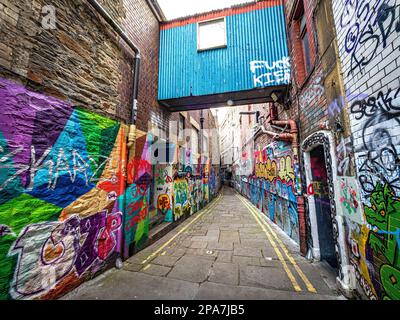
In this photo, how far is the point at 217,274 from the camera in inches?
140

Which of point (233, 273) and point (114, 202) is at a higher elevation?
point (114, 202)

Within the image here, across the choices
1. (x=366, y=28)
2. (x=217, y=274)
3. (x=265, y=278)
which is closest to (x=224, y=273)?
(x=217, y=274)

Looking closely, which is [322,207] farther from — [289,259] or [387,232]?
[387,232]

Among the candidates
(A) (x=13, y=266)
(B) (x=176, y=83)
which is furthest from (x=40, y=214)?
(B) (x=176, y=83)

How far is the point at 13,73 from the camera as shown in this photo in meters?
2.39

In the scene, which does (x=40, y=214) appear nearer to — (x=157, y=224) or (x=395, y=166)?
(x=157, y=224)

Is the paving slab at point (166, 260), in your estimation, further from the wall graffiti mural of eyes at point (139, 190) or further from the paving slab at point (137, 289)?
the wall graffiti mural of eyes at point (139, 190)

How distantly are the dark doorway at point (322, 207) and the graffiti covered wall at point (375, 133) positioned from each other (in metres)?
1.50

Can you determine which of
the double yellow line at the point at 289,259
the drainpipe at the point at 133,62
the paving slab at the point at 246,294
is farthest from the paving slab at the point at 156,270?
the drainpipe at the point at 133,62

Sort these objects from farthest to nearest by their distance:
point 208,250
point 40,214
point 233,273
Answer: point 208,250 < point 233,273 < point 40,214

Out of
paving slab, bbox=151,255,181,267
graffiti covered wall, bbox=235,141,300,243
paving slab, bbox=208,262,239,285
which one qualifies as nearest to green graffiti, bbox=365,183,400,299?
paving slab, bbox=208,262,239,285

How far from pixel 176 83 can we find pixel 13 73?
16.1 feet

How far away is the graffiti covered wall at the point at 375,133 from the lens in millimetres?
1919

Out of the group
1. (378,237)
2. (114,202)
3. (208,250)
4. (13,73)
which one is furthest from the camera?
(208,250)
